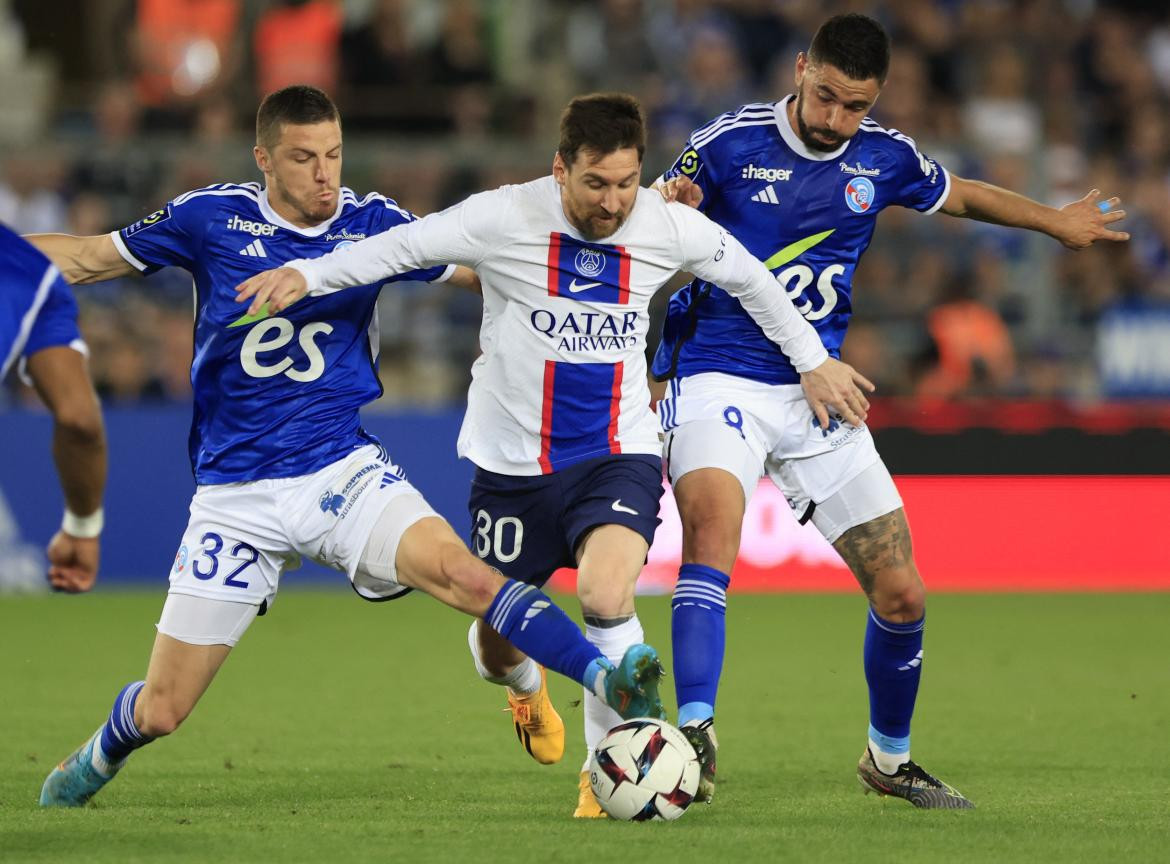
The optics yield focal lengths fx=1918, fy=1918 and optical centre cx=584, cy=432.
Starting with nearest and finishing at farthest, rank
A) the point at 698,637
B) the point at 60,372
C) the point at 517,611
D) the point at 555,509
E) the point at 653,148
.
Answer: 1. the point at 60,372
2. the point at 517,611
3. the point at 698,637
4. the point at 555,509
5. the point at 653,148

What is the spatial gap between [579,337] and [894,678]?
1.68 meters

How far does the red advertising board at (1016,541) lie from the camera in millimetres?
13688

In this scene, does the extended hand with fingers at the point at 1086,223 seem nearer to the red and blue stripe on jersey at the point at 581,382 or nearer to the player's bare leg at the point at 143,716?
the red and blue stripe on jersey at the point at 581,382

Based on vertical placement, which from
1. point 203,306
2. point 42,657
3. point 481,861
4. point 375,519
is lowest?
point 42,657

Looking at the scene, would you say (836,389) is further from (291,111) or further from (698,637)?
(291,111)

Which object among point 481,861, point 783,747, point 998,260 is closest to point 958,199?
point 783,747

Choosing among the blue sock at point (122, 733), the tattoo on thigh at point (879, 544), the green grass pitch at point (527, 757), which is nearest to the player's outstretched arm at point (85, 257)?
the blue sock at point (122, 733)

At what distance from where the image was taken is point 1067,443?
13672mm

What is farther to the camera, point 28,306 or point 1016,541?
point 1016,541

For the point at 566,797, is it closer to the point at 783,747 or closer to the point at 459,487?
the point at 783,747

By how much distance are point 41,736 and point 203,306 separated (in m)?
2.42

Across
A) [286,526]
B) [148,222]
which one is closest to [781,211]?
[286,526]

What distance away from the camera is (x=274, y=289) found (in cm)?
585

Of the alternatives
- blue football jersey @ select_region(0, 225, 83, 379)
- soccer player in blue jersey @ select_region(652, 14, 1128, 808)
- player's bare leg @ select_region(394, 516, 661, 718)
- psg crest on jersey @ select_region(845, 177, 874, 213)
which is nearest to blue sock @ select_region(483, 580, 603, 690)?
player's bare leg @ select_region(394, 516, 661, 718)
